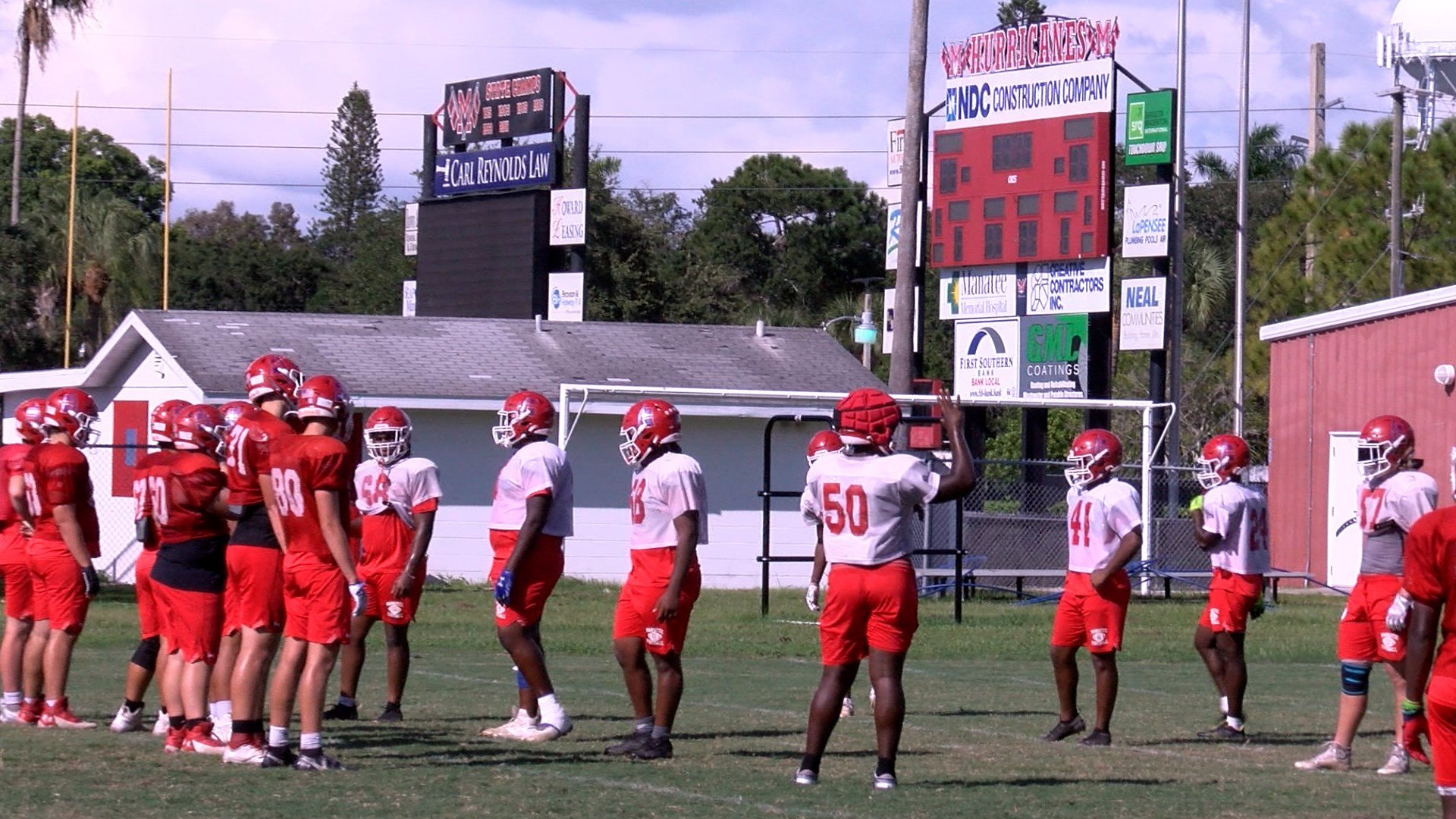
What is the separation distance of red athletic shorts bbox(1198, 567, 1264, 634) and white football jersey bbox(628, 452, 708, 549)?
Answer: 11.7 ft

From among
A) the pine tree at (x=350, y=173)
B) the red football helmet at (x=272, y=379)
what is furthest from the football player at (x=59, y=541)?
the pine tree at (x=350, y=173)

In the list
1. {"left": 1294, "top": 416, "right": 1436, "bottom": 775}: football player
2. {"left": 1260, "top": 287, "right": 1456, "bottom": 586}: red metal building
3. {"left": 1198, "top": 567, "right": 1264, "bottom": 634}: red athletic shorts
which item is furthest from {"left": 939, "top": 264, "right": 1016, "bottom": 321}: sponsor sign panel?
{"left": 1294, "top": 416, "right": 1436, "bottom": 775}: football player

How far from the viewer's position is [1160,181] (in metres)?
31.2

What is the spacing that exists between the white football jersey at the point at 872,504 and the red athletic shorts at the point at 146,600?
402 centimetres

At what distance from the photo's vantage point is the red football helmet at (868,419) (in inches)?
342

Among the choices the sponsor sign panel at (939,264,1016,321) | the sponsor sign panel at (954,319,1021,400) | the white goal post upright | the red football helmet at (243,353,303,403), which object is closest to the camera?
the red football helmet at (243,353,303,403)

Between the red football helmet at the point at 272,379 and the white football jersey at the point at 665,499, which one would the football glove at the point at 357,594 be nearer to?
the red football helmet at the point at 272,379

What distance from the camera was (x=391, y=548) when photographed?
462 inches

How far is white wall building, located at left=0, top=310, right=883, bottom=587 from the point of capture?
27.3 metres

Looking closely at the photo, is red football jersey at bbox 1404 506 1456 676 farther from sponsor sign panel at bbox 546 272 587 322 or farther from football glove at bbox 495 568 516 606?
sponsor sign panel at bbox 546 272 587 322

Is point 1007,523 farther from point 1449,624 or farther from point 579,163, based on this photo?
point 1449,624

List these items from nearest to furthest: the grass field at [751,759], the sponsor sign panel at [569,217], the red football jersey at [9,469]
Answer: the grass field at [751,759] → the red football jersey at [9,469] → the sponsor sign panel at [569,217]

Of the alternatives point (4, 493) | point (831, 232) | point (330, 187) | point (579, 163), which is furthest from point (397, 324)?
point (330, 187)

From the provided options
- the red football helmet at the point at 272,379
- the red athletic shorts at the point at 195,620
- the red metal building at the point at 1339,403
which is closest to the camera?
the red football helmet at the point at 272,379
